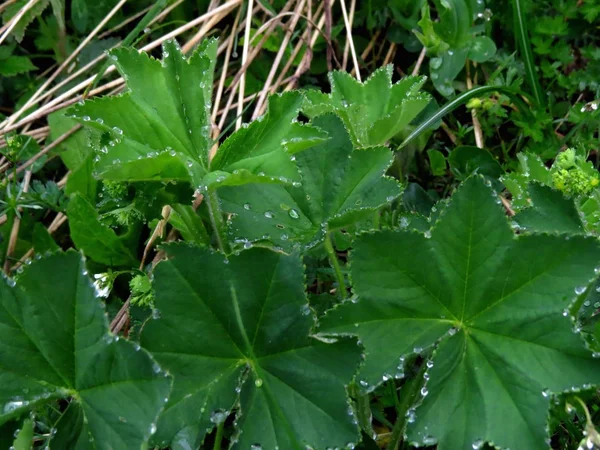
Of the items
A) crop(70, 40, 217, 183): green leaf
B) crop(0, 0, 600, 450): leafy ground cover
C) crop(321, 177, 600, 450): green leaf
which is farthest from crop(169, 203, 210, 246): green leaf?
crop(321, 177, 600, 450): green leaf

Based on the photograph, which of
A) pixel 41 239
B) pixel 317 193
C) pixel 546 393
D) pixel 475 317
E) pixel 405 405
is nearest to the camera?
pixel 546 393

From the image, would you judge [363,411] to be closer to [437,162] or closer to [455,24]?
[437,162]

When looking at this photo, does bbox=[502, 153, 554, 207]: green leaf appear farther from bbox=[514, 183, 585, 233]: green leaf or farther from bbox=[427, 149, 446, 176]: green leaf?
bbox=[427, 149, 446, 176]: green leaf

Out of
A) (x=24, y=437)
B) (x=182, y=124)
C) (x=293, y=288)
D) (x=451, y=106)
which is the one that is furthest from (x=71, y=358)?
(x=451, y=106)

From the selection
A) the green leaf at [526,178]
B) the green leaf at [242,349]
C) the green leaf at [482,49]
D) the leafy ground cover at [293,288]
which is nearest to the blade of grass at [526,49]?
the leafy ground cover at [293,288]

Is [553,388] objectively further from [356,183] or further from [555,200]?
[356,183]

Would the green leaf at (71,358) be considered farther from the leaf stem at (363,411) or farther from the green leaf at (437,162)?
the green leaf at (437,162)
